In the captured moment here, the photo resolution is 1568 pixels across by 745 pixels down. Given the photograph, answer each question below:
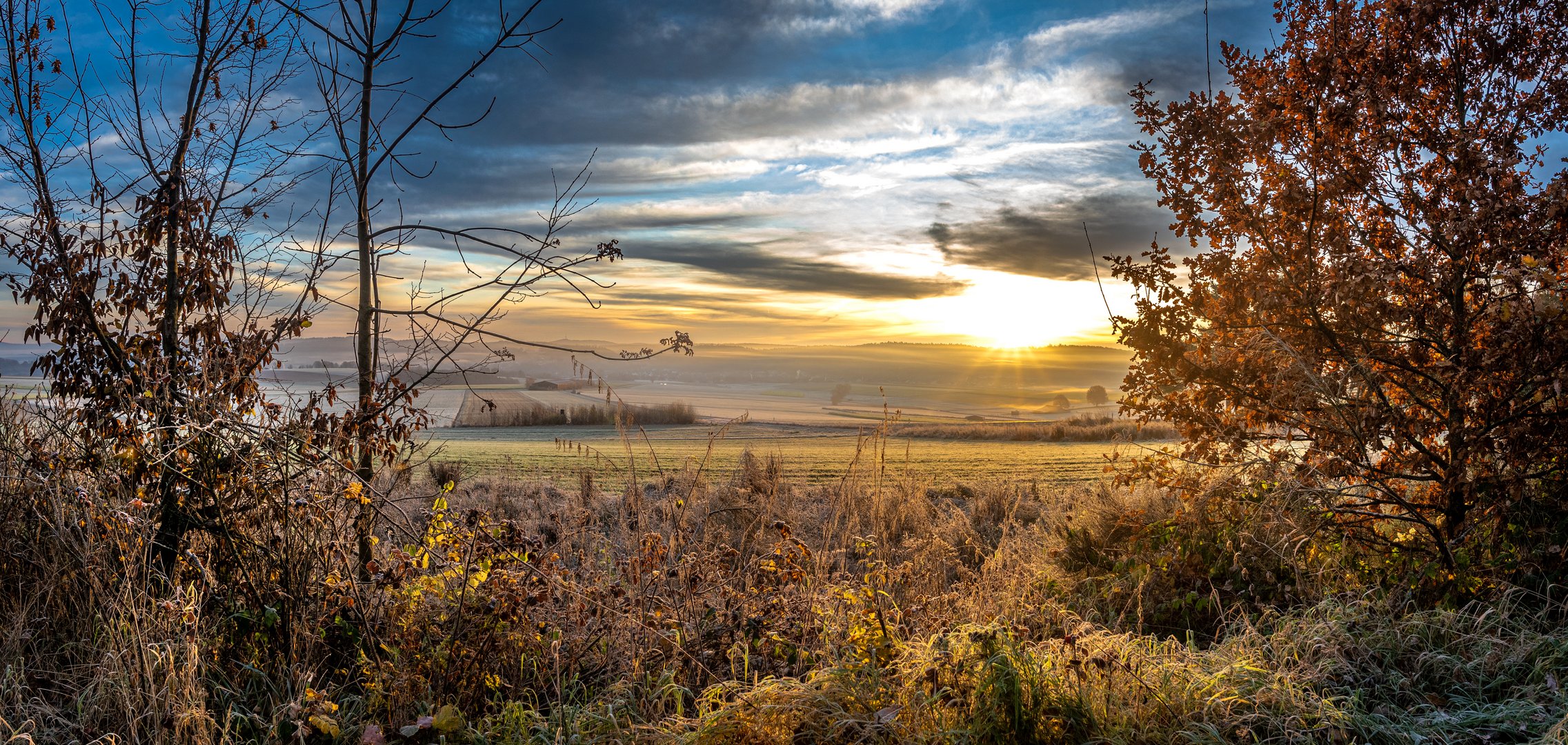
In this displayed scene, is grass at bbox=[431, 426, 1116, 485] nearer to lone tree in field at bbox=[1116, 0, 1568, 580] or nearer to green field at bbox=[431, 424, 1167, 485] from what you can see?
green field at bbox=[431, 424, 1167, 485]

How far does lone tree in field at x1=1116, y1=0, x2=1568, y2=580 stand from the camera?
223 inches

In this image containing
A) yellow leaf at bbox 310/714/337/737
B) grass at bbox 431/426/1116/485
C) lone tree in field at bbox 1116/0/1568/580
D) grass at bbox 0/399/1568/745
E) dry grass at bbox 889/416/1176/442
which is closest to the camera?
yellow leaf at bbox 310/714/337/737

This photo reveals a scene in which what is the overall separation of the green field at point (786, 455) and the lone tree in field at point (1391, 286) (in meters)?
3.28

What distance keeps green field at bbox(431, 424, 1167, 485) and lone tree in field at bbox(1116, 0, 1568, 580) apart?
129 inches

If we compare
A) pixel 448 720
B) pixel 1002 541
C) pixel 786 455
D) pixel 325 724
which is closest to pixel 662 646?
pixel 448 720

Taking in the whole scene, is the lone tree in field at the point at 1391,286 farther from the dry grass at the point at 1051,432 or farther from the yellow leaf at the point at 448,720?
the dry grass at the point at 1051,432

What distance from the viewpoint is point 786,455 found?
1944cm

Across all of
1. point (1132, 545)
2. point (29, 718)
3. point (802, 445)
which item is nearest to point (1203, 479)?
point (1132, 545)

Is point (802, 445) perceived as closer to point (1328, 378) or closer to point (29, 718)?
point (1328, 378)

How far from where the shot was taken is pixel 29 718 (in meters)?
3.78

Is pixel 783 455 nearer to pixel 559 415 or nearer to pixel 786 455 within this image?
pixel 786 455

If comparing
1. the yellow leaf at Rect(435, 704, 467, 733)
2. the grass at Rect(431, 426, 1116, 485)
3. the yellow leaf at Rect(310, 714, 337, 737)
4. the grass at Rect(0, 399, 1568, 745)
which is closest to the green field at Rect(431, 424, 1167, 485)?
the grass at Rect(431, 426, 1116, 485)

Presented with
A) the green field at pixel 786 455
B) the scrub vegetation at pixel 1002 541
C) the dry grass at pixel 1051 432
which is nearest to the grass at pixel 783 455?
the green field at pixel 786 455

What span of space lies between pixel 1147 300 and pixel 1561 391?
2637 mm
